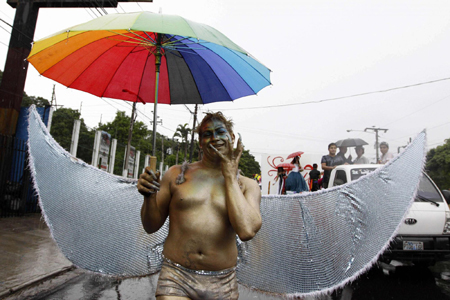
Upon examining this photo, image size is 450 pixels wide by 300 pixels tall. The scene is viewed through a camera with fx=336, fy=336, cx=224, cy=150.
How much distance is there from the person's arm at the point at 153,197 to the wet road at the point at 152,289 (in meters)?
2.18

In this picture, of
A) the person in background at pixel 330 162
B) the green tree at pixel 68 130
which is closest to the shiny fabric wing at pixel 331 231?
the person in background at pixel 330 162

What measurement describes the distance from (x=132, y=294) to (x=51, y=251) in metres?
2.77

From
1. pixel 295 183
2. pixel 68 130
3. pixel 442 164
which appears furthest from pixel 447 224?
pixel 68 130

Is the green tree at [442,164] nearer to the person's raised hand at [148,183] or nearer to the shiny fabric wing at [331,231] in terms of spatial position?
the shiny fabric wing at [331,231]

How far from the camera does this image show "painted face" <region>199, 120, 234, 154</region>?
207cm

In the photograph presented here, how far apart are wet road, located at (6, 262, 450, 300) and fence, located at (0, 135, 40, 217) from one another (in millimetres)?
5597

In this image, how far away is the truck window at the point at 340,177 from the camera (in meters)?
6.25

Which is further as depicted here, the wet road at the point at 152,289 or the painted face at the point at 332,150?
the painted face at the point at 332,150

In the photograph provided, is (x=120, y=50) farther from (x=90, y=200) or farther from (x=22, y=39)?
(x=22, y=39)

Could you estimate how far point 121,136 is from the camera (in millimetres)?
43344

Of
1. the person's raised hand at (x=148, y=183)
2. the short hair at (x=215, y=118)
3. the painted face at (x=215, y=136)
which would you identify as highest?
the short hair at (x=215, y=118)

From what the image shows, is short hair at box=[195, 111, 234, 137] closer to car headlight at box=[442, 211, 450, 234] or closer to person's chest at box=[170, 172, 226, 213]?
person's chest at box=[170, 172, 226, 213]

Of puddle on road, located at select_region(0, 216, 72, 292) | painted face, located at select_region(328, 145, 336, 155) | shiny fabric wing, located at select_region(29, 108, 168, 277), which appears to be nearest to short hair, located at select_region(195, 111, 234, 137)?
shiny fabric wing, located at select_region(29, 108, 168, 277)

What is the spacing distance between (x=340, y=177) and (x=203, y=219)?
508 centimetres
